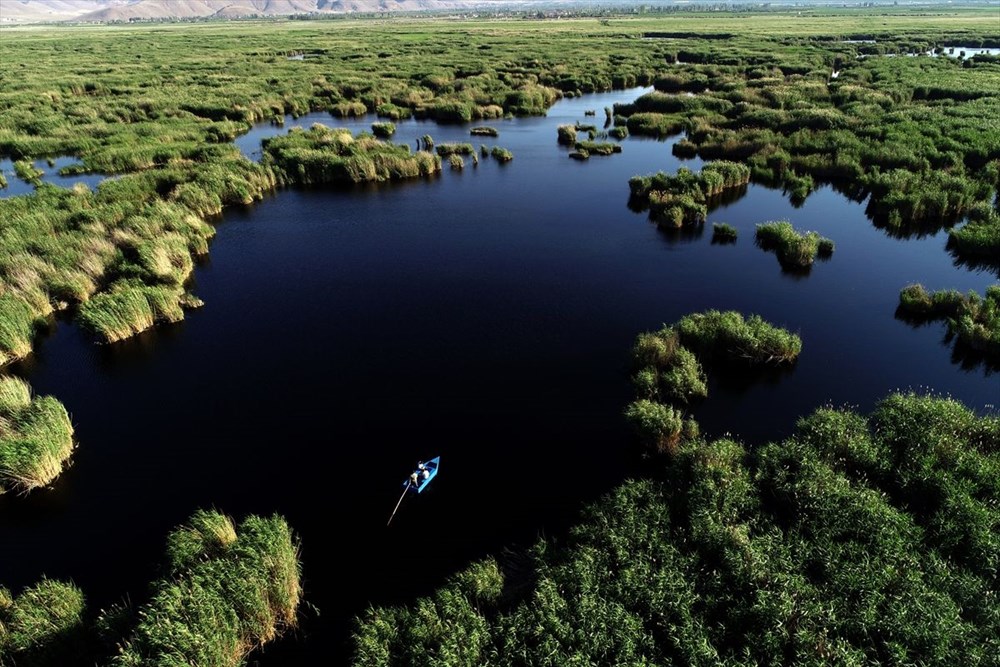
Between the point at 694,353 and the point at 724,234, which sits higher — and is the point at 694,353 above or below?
below

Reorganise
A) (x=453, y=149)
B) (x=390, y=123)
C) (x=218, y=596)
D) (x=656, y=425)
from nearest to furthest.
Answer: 1. (x=218, y=596)
2. (x=656, y=425)
3. (x=453, y=149)
4. (x=390, y=123)

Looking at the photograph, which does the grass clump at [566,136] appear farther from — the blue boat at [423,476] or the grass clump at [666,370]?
the blue boat at [423,476]

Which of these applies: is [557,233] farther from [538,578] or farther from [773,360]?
[538,578]

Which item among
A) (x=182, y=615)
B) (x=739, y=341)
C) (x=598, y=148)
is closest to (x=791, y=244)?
(x=739, y=341)

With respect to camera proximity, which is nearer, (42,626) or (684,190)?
(42,626)

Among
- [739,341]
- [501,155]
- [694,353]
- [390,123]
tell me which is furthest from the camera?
[390,123]

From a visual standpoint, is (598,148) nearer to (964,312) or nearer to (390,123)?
(390,123)
